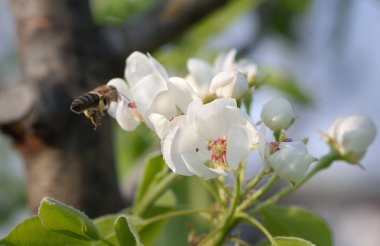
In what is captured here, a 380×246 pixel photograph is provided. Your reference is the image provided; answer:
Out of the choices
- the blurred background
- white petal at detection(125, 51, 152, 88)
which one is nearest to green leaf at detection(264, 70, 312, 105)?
the blurred background

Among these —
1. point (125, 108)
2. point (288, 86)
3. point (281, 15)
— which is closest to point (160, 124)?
point (125, 108)

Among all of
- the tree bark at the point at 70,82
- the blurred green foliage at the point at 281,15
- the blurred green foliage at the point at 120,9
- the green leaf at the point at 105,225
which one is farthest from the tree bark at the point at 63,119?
the blurred green foliage at the point at 281,15

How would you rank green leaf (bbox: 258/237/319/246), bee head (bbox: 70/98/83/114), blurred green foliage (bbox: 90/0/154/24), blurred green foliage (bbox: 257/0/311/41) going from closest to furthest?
1. green leaf (bbox: 258/237/319/246)
2. bee head (bbox: 70/98/83/114)
3. blurred green foliage (bbox: 90/0/154/24)
4. blurred green foliage (bbox: 257/0/311/41)

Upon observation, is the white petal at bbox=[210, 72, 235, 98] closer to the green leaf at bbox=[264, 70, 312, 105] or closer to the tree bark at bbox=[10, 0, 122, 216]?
the tree bark at bbox=[10, 0, 122, 216]

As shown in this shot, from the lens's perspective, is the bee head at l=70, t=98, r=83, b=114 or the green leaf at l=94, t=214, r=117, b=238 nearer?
the green leaf at l=94, t=214, r=117, b=238

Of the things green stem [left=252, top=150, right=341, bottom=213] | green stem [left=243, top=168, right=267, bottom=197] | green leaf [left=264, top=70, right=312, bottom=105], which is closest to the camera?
green stem [left=243, top=168, right=267, bottom=197]

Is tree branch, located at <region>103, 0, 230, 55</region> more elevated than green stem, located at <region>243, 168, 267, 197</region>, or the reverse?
tree branch, located at <region>103, 0, 230, 55</region>

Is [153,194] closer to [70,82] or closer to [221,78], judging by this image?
[221,78]

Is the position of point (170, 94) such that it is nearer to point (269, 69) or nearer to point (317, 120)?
point (269, 69)
